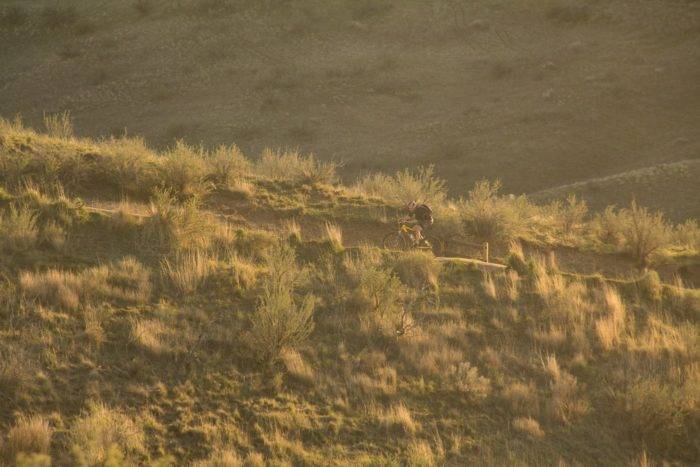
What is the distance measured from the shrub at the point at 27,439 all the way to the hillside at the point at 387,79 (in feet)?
74.5

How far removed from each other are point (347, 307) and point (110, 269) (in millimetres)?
3215

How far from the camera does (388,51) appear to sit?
135ft

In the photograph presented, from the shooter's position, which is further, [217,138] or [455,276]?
[217,138]

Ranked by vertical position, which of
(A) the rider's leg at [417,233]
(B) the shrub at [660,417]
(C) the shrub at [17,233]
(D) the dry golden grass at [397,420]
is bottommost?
(B) the shrub at [660,417]

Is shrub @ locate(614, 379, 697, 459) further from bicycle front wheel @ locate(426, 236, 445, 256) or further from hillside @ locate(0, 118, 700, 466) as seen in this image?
bicycle front wheel @ locate(426, 236, 445, 256)

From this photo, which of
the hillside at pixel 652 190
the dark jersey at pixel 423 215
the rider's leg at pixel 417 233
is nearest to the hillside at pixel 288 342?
the rider's leg at pixel 417 233

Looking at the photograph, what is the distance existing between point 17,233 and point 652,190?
66.3ft

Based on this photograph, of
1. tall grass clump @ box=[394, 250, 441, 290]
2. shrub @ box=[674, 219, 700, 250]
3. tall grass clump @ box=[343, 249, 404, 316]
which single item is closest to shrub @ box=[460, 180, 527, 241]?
tall grass clump @ box=[394, 250, 441, 290]

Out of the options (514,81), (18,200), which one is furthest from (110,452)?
(514,81)

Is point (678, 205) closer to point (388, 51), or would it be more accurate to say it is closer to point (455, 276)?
point (455, 276)

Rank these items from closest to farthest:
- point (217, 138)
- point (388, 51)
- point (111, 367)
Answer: point (111, 367) → point (217, 138) → point (388, 51)

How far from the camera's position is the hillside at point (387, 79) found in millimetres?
29766

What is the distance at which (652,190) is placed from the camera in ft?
72.3

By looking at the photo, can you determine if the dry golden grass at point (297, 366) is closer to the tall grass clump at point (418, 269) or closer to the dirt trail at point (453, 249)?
the tall grass clump at point (418, 269)
